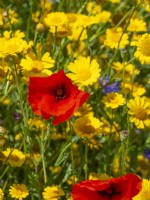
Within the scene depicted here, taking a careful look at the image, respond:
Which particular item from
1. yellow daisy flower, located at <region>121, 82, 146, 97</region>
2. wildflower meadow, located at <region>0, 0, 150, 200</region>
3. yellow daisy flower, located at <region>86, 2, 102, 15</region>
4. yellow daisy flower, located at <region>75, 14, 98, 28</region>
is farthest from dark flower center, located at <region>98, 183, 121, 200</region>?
yellow daisy flower, located at <region>86, 2, 102, 15</region>

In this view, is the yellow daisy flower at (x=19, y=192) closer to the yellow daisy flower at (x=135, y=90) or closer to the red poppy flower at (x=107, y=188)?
the red poppy flower at (x=107, y=188)

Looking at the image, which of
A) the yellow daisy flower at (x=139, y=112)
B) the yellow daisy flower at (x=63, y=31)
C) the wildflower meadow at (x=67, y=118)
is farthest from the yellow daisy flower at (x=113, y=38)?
the yellow daisy flower at (x=139, y=112)

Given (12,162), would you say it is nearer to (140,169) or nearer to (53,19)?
(53,19)

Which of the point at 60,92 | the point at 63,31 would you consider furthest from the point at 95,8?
the point at 60,92

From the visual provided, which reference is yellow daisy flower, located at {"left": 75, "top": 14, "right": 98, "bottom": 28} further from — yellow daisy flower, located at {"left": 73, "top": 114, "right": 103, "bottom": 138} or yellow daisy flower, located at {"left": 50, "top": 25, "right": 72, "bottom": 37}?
yellow daisy flower, located at {"left": 73, "top": 114, "right": 103, "bottom": 138}

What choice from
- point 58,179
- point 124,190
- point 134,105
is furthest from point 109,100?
point 124,190
